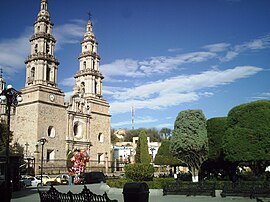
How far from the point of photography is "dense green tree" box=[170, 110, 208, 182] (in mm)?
19144

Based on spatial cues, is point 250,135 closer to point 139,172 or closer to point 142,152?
point 139,172

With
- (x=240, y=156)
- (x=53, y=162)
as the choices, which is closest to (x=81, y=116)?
(x=53, y=162)

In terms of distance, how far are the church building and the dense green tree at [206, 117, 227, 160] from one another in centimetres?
2099

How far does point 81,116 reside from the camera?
4519cm

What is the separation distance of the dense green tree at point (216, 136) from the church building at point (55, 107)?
68.9 ft

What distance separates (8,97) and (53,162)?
26408mm

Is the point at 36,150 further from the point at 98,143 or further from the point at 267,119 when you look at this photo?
the point at 267,119

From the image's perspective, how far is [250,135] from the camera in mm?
19016

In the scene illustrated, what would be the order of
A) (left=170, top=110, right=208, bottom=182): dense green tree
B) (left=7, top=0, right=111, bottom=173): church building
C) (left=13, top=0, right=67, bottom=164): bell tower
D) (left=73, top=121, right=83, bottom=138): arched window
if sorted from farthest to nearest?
(left=73, top=121, right=83, bottom=138): arched window
(left=7, top=0, right=111, bottom=173): church building
(left=13, top=0, right=67, bottom=164): bell tower
(left=170, top=110, right=208, bottom=182): dense green tree

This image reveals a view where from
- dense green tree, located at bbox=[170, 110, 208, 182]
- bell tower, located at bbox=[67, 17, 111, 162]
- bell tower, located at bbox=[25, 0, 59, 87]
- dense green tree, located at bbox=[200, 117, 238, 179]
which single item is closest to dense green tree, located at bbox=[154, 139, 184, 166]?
dense green tree, located at bbox=[200, 117, 238, 179]

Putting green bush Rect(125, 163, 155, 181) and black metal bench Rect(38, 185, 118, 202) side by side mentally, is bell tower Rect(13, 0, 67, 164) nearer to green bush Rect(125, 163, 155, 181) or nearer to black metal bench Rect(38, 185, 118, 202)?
green bush Rect(125, 163, 155, 181)

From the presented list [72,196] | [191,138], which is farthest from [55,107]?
[72,196]

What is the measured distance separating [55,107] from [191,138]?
25.5 metres

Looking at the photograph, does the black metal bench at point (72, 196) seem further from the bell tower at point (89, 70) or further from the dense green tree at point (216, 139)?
the bell tower at point (89, 70)
